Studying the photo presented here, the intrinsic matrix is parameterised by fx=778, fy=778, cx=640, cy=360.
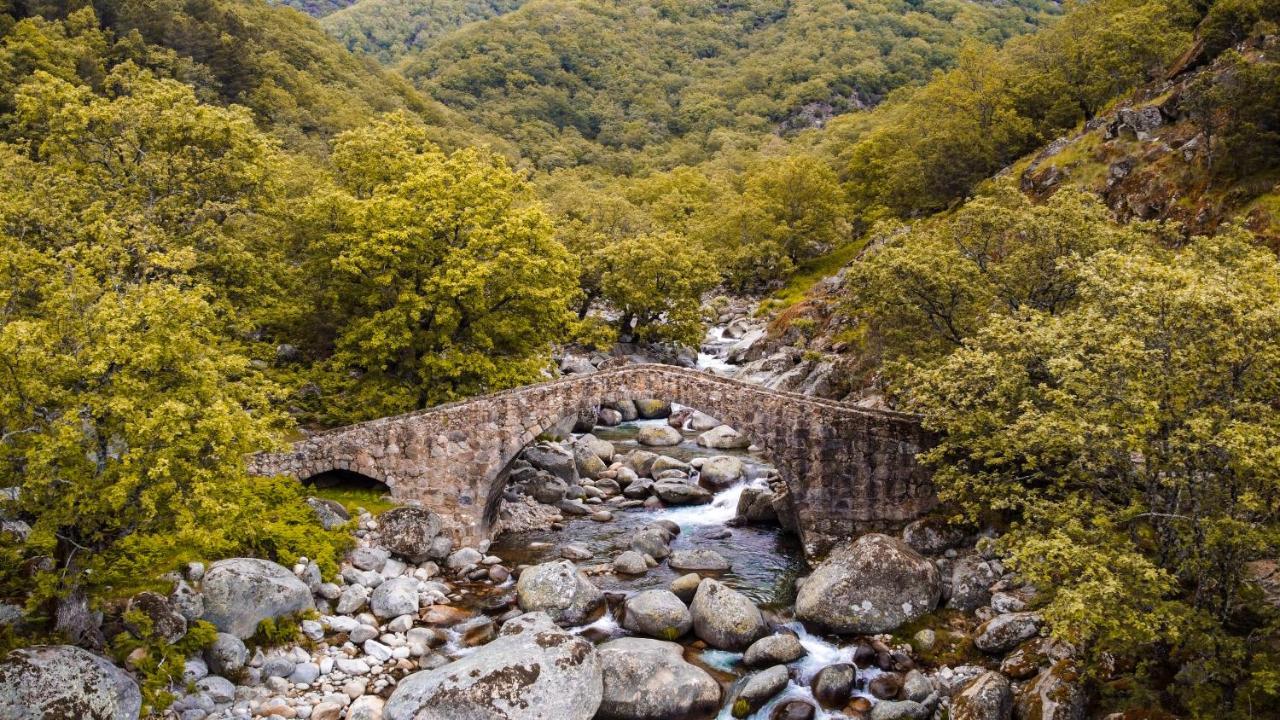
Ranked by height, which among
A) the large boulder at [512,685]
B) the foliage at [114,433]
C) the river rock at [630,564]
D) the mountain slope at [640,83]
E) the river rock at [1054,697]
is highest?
the mountain slope at [640,83]

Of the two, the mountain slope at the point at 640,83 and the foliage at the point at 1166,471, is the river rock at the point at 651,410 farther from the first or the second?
the mountain slope at the point at 640,83

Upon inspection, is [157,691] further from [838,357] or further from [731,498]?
[838,357]

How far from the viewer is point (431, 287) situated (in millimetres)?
28797

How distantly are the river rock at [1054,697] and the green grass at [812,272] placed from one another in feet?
171

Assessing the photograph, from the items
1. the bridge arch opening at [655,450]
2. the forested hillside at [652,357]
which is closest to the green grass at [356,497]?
the forested hillside at [652,357]

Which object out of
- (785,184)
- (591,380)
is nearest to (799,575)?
(591,380)

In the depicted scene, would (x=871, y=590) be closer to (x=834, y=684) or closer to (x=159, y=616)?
(x=834, y=684)

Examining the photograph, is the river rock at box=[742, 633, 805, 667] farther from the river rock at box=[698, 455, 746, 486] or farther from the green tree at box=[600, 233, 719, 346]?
the green tree at box=[600, 233, 719, 346]

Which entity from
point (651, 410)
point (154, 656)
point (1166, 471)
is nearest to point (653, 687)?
point (154, 656)

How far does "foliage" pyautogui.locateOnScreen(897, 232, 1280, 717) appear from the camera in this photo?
42.9ft

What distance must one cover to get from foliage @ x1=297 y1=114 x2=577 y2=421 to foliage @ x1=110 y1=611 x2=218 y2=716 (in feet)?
41.4

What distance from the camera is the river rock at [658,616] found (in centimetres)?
2066

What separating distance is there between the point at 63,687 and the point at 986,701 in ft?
58.3

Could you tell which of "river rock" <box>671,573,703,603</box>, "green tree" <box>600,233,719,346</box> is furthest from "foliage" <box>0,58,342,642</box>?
"green tree" <box>600,233,719,346</box>
